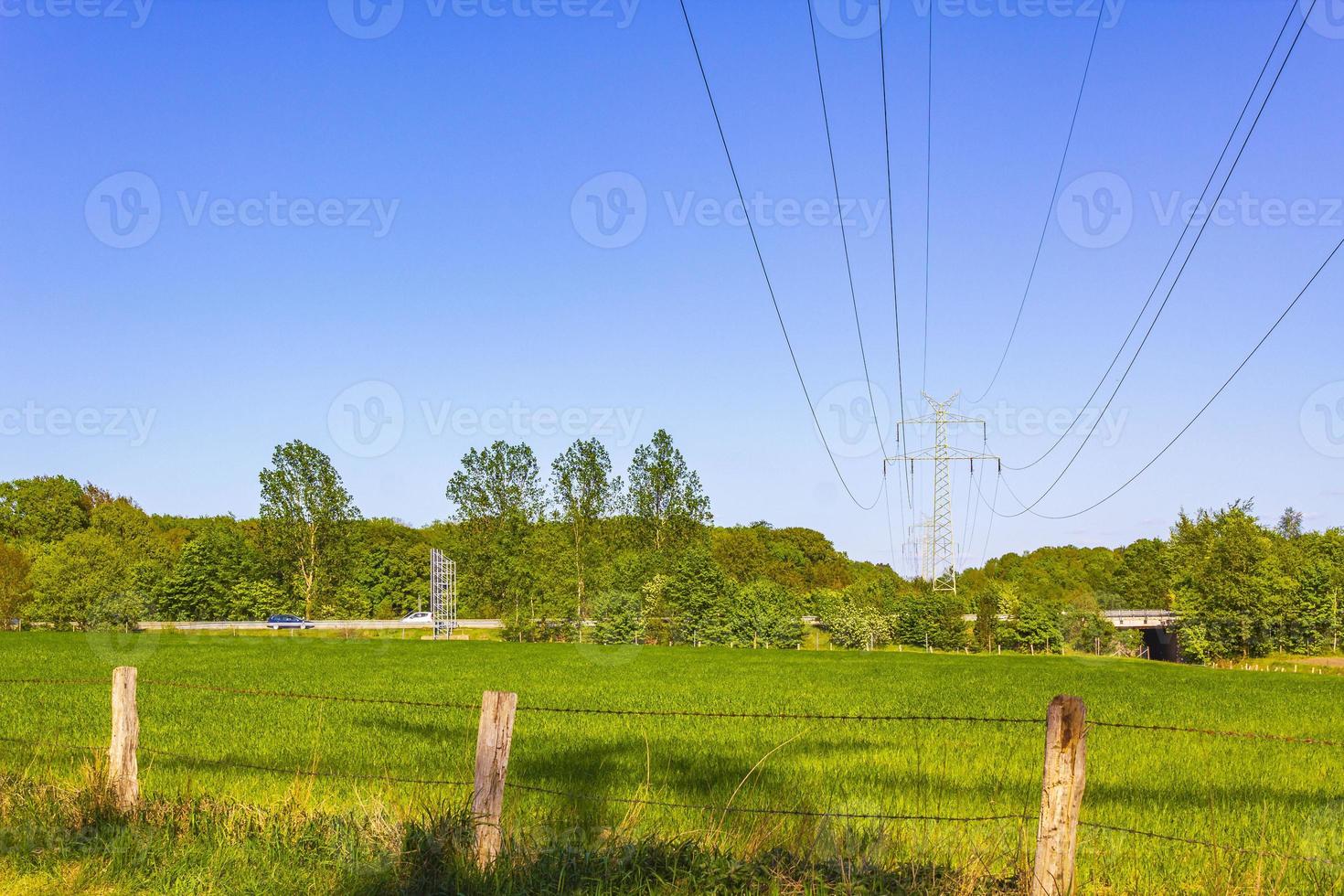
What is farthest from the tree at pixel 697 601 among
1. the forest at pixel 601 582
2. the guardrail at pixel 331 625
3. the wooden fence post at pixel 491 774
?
the wooden fence post at pixel 491 774

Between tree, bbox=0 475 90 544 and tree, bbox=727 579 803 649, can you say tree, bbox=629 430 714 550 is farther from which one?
tree, bbox=0 475 90 544

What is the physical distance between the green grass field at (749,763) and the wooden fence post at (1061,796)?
0.65m

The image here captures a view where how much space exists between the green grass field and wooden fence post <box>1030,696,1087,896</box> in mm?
648

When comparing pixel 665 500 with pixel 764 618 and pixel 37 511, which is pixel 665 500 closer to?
pixel 764 618

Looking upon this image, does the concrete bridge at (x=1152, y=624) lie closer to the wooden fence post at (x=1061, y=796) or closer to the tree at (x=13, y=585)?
the tree at (x=13, y=585)

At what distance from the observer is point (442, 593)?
7050cm

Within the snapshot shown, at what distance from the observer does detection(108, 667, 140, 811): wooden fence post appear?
864 centimetres

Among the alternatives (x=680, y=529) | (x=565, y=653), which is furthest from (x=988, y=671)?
(x=680, y=529)

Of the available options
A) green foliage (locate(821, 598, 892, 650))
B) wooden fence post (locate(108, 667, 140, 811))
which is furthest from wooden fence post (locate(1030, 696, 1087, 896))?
green foliage (locate(821, 598, 892, 650))

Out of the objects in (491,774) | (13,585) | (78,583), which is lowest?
(13,585)

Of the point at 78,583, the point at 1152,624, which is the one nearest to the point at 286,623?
the point at 78,583

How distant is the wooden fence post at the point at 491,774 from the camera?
268 inches

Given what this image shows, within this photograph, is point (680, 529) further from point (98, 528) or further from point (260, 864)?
point (260, 864)

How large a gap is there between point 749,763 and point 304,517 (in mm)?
78590
